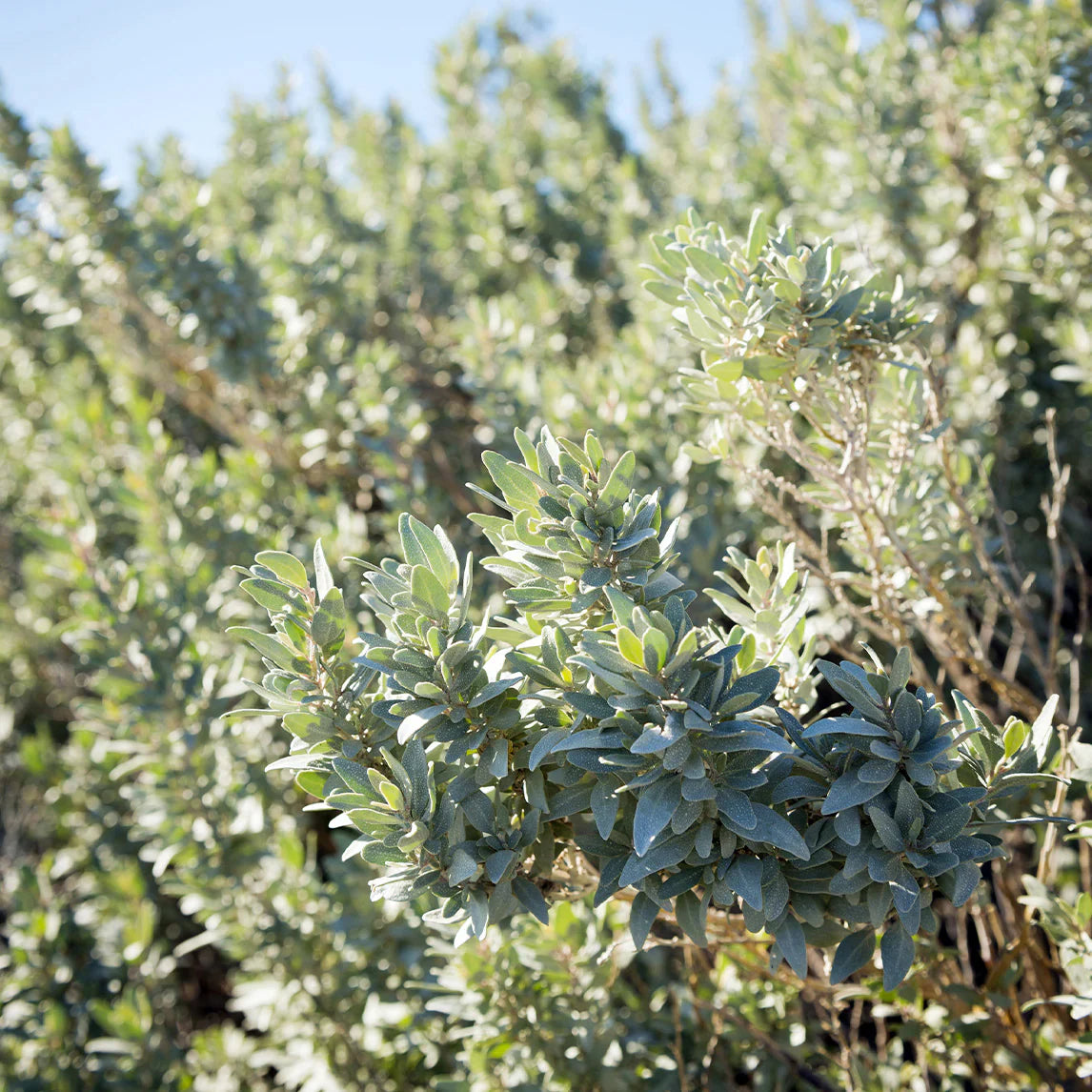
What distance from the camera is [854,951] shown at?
1508mm

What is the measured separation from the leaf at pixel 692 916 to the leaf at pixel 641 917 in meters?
0.04

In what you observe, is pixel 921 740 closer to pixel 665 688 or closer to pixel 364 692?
pixel 665 688

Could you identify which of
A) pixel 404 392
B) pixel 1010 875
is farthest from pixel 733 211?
pixel 1010 875

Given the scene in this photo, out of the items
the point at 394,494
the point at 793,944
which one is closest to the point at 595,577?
the point at 793,944

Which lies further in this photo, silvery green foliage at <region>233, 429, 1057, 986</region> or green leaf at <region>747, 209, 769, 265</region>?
green leaf at <region>747, 209, 769, 265</region>

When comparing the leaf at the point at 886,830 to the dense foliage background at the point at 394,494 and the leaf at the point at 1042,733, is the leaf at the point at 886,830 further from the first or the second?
the dense foliage background at the point at 394,494

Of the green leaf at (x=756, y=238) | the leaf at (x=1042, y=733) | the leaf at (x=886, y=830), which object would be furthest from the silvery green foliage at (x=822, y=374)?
the leaf at (x=886, y=830)

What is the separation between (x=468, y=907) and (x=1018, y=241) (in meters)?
3.83

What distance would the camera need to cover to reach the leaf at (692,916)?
1.45m

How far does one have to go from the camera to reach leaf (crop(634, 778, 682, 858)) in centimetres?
126

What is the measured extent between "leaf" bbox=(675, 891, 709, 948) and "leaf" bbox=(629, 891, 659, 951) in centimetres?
4

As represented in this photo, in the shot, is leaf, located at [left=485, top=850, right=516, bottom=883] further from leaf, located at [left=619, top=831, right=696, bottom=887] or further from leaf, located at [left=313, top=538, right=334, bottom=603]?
leaf, located at [left=313, top=538, right=334, bottom=603]

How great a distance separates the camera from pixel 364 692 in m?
1.64

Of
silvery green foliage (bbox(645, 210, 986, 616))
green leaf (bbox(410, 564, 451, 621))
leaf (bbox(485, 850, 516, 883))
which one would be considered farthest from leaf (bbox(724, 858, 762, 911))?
silvery green foliage (bbox(645, 210, 986, 616))
